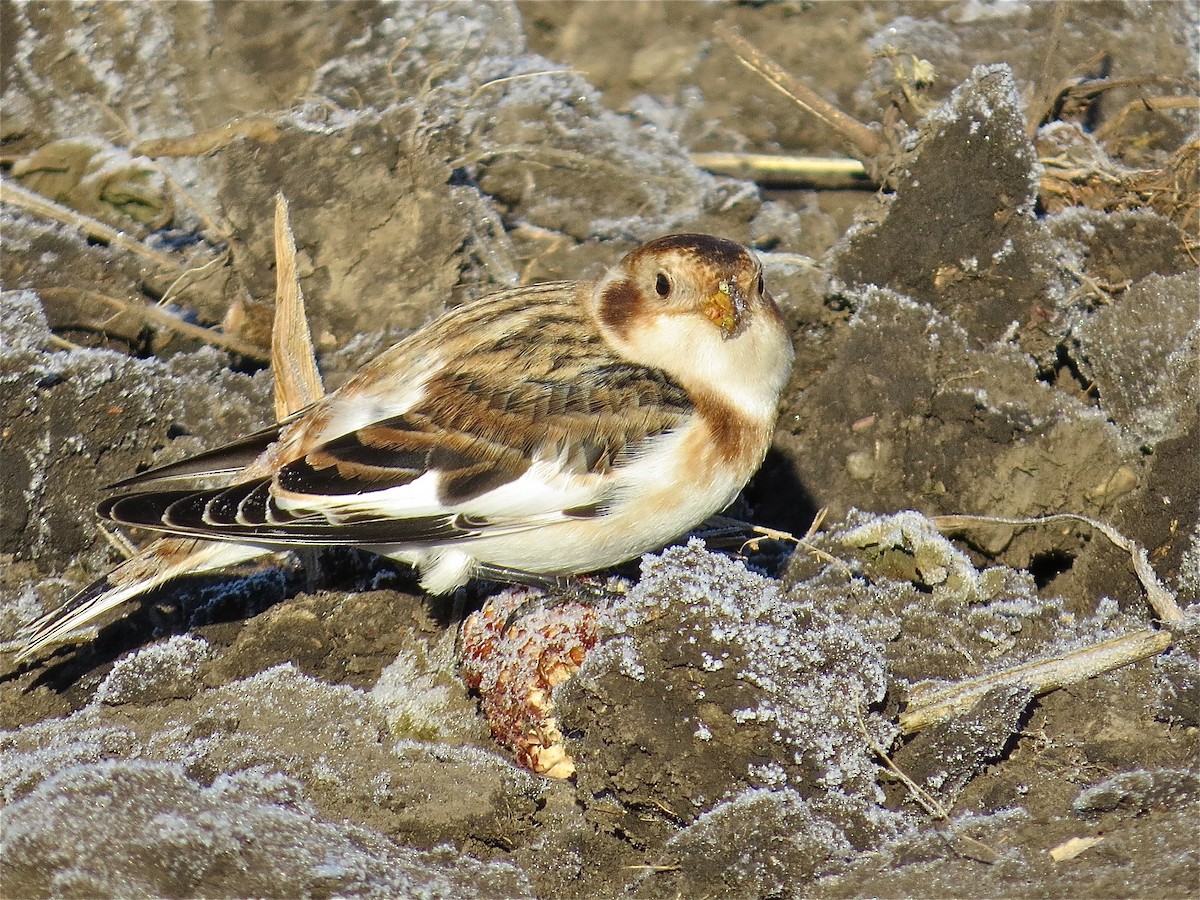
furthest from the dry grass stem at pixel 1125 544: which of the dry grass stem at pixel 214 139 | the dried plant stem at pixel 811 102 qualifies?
the dry grass stem at pixel 214 139

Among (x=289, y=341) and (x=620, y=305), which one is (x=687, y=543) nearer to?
(x=620, y=305)

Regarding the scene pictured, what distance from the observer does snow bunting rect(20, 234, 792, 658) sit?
3717 millimetres

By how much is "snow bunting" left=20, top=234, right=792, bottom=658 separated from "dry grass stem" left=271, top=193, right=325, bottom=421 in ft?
1.65

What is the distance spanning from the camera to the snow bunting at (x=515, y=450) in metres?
3.72

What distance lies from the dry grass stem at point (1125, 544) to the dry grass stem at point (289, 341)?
7.29ft

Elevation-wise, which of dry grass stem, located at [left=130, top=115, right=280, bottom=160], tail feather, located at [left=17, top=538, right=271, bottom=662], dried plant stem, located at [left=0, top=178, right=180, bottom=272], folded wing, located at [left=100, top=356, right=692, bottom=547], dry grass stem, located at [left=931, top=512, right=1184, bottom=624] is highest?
dry grass stem, located at [left=130, top=115, right=280, bottom=160]

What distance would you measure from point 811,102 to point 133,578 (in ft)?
11.1

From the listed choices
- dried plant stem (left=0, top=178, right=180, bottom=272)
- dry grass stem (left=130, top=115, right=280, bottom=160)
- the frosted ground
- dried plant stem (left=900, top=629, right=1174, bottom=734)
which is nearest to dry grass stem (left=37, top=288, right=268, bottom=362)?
the frosted ground

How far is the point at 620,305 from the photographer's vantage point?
407 centimetres

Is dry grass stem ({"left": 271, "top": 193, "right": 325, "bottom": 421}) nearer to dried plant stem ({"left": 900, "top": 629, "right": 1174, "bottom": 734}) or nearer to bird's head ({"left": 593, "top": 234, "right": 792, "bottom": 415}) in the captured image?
bird's head ({"left": 593, "top": 234, "right": 792, "bottom": 415})

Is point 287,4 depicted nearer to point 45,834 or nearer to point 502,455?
point 502,455

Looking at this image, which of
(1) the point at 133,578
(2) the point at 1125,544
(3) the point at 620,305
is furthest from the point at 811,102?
(1) the point at 133,578

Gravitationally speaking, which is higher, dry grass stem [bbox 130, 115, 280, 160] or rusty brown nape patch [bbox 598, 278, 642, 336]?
dry grass stem [bbox 130, 115, 280, 160]

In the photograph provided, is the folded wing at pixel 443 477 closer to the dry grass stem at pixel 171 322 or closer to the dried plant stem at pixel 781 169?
the dry grass stem at pixel 171 322
